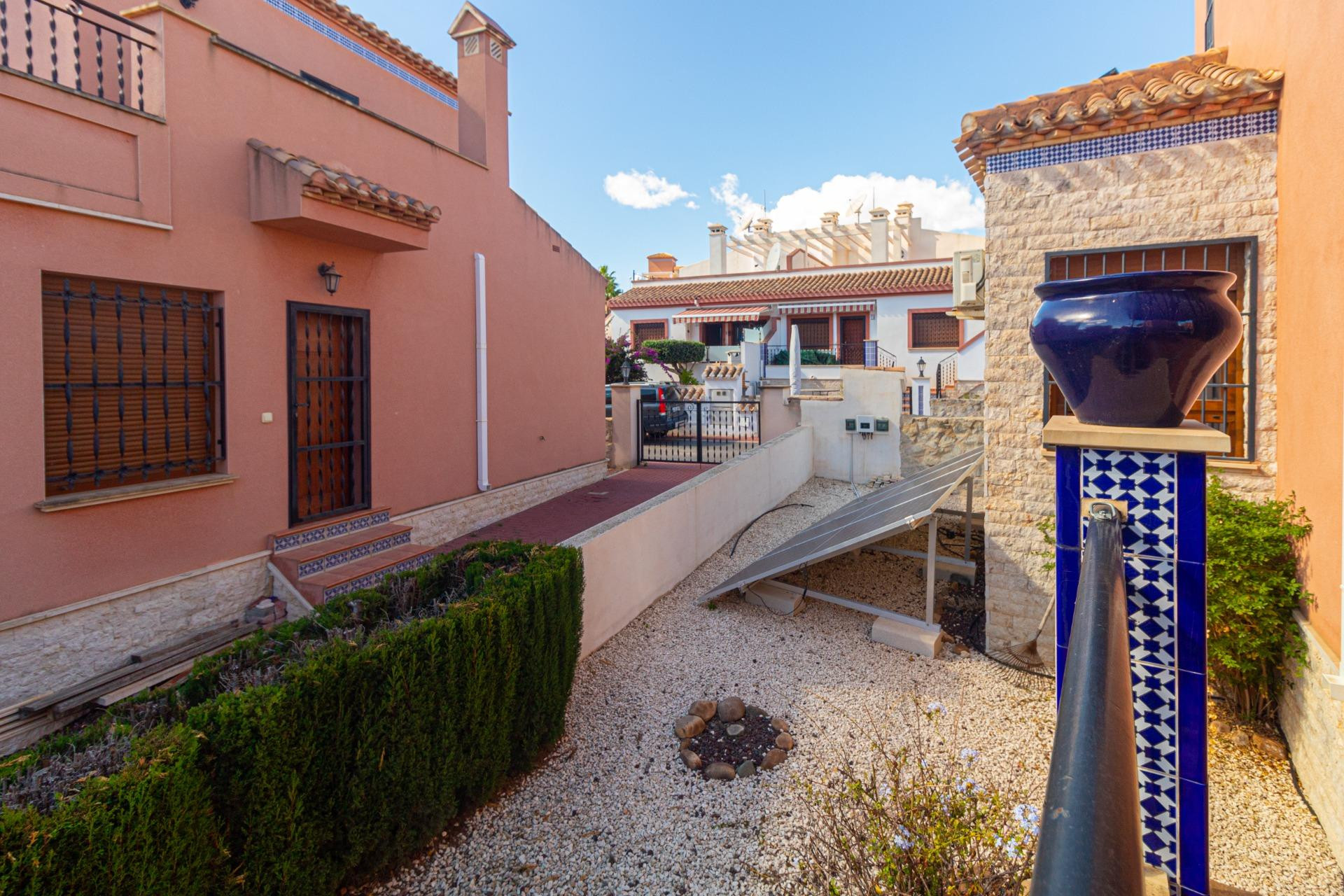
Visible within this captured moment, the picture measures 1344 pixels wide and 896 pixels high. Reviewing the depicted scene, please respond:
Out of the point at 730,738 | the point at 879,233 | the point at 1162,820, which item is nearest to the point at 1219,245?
the point at 1162,820

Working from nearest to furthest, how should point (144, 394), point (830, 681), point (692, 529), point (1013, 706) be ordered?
point (1013, 706), point (830, 681), point (144, 394), point (692, 529)

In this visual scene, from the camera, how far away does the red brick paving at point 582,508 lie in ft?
32.3

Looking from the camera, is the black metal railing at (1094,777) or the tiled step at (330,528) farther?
the tiled step at (330,528)

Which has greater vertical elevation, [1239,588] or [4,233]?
[4,233]

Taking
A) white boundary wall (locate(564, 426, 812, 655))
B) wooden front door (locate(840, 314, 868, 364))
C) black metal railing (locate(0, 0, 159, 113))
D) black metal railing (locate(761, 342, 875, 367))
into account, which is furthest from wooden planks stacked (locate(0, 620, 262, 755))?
wooden front door (locate(840, 314, 868, 364))

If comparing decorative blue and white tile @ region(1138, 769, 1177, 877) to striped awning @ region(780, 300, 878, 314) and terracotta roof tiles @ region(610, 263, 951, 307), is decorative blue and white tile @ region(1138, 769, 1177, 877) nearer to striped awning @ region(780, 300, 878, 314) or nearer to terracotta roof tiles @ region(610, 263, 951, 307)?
terracotta roof tiles @ region(610, 263, 951, 307)

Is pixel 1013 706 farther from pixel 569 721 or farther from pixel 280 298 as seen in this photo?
pixel 280 298

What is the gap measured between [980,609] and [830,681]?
251 cm

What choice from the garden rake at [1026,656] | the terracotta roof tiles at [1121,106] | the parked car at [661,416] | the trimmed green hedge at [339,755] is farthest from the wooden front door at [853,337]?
the trimmed green hedge at [339,755]

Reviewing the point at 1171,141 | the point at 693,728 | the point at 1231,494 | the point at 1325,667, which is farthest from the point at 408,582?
the point at 1171,141

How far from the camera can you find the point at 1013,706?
548cm

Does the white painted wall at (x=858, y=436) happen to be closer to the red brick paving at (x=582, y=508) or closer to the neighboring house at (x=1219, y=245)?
the red brick paving at (x=582, y=508)

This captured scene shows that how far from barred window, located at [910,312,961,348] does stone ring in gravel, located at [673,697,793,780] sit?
23793mm

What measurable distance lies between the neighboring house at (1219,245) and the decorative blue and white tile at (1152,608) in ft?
7.26
